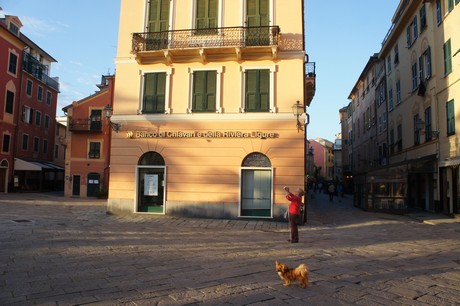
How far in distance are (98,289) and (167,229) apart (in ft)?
23.7

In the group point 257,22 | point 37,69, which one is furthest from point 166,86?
point 37,69

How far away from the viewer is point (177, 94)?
16500 mm

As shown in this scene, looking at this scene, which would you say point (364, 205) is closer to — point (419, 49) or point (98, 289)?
point (419, 49)

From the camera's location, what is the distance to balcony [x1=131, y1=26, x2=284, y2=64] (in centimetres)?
1557

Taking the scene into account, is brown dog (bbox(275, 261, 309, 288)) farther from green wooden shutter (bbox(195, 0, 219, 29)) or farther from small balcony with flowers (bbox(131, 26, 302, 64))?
green wooden shutter (bbox(195, 0, 219, 29))

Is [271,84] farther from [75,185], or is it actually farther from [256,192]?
[75,185]

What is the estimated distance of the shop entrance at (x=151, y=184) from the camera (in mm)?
16453

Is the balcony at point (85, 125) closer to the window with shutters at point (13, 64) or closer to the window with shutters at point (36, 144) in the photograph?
the window with shutters at point (13, 64)

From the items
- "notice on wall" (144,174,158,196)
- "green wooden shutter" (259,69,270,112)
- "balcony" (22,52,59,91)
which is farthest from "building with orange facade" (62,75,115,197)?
"green wooden shutter" (259,69,270,112)

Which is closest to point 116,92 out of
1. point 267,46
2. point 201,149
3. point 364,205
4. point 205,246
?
point 201,149

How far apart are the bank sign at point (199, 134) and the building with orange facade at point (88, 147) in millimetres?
15802

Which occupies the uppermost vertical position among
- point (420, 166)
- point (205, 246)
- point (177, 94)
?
point (177, 94)

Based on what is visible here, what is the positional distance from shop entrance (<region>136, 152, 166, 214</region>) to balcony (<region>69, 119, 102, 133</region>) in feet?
54.7

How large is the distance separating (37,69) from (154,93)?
96.7 ft
